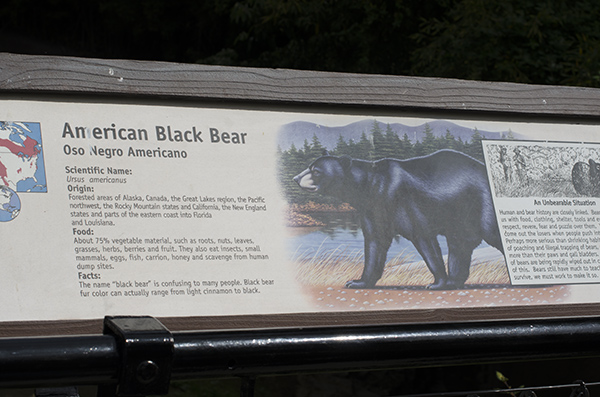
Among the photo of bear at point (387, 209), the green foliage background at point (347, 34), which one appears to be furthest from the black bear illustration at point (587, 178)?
the green foliage background at point (347, 34)

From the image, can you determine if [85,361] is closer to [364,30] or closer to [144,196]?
[144,196]

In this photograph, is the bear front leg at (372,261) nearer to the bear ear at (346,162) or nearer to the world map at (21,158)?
the bear ear at (346,162)

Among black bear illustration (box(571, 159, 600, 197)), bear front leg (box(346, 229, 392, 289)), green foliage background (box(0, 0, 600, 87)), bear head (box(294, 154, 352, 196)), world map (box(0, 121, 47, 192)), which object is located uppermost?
green foliage background (box(0, 0, 600, 87))

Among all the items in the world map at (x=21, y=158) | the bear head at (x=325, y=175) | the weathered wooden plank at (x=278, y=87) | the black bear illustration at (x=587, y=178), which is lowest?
the black bear illustration at (x=587, y=178)

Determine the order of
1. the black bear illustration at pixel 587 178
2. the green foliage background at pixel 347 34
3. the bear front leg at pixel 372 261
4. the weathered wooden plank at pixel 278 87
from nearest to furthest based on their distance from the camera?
the weathered wooden plank at pixel 278 87 < the bear front leg at pixel 372 261 < the black bear illustration at pixel 587 178 < the green foliage background at pixel 347 34

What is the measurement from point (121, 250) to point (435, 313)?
90 centimetres

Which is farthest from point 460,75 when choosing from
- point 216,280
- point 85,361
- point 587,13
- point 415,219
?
point 85,361

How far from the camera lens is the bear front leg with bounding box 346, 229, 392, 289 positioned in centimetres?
198

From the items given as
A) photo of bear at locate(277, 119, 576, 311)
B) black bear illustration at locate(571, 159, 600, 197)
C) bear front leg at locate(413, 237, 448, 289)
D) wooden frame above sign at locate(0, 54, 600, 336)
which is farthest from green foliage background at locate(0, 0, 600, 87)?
bear front leg at locate(413, 237, 448, 289)

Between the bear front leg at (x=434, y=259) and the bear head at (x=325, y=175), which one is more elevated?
the bear head at (x=325, y=175)

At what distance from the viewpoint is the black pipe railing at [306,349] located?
924mm

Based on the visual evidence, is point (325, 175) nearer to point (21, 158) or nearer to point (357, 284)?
point (357, 284)

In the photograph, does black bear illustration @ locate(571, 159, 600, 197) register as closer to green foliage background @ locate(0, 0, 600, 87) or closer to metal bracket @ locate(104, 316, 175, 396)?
metal bracket @ locate(104, 316, 175, 396)

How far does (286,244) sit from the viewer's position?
76.2 inches
